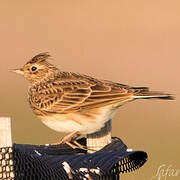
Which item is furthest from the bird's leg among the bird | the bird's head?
the bird's head

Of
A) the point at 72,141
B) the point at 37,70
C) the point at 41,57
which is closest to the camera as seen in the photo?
the point at 72,141

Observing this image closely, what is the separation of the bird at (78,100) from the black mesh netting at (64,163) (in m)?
0.81

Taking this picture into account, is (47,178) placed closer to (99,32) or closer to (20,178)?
(20,178)

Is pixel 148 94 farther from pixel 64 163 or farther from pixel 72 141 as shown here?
pixel 64 163

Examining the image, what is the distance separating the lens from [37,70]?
11609 mm

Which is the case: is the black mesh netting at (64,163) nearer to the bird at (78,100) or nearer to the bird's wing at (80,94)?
the bird at (78,100)

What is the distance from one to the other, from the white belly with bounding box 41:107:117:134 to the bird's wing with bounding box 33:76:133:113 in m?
0.11

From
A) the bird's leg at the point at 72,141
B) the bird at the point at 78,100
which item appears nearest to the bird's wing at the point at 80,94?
the bird at the point at 78,100

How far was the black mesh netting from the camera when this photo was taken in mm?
6703

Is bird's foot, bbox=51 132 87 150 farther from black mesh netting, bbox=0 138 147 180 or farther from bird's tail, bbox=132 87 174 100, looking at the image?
bird's tail, bbox=132 87 174 100

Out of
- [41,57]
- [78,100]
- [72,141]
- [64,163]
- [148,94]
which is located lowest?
[72,141]

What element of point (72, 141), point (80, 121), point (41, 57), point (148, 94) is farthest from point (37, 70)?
point (148, 94)

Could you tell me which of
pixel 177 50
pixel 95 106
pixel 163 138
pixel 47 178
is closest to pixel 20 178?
pixel 47 178

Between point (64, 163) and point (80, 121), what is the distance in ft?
9.93
